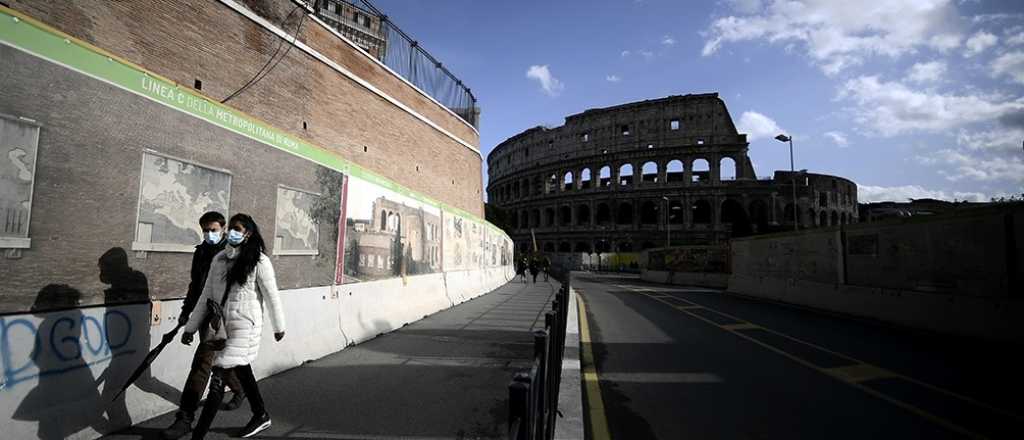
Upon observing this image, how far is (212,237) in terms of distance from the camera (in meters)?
3.99

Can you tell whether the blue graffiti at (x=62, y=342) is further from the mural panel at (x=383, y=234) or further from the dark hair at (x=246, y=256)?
the mural panel at (x=383, y=234)

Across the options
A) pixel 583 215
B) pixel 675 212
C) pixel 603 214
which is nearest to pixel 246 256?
pixel 603 214

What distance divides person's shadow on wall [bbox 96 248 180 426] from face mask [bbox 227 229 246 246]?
3.69 feet

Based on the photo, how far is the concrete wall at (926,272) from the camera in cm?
866

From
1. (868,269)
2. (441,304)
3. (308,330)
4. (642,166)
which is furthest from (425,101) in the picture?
(642,166)

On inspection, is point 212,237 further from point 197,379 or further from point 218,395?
point 218,395

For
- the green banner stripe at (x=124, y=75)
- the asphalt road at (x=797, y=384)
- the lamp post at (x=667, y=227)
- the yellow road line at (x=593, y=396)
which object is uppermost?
the lamp post at (x=667, y=227)

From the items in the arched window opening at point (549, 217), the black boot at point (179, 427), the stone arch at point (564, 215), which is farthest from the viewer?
the arched window opening at point (549, 217)

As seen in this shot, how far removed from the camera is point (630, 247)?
201 feet

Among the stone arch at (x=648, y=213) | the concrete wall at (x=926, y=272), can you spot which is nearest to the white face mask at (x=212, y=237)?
the concrete wall at (x=926, y=272)

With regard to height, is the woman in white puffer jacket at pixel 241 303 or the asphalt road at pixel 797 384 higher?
the woman in white puffer jacket at pixel 241 303

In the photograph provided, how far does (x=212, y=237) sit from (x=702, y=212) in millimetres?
64127

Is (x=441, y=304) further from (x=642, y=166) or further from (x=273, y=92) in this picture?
(x=642, y=166)

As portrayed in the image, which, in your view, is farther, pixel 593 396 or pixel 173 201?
pixel 593 396
